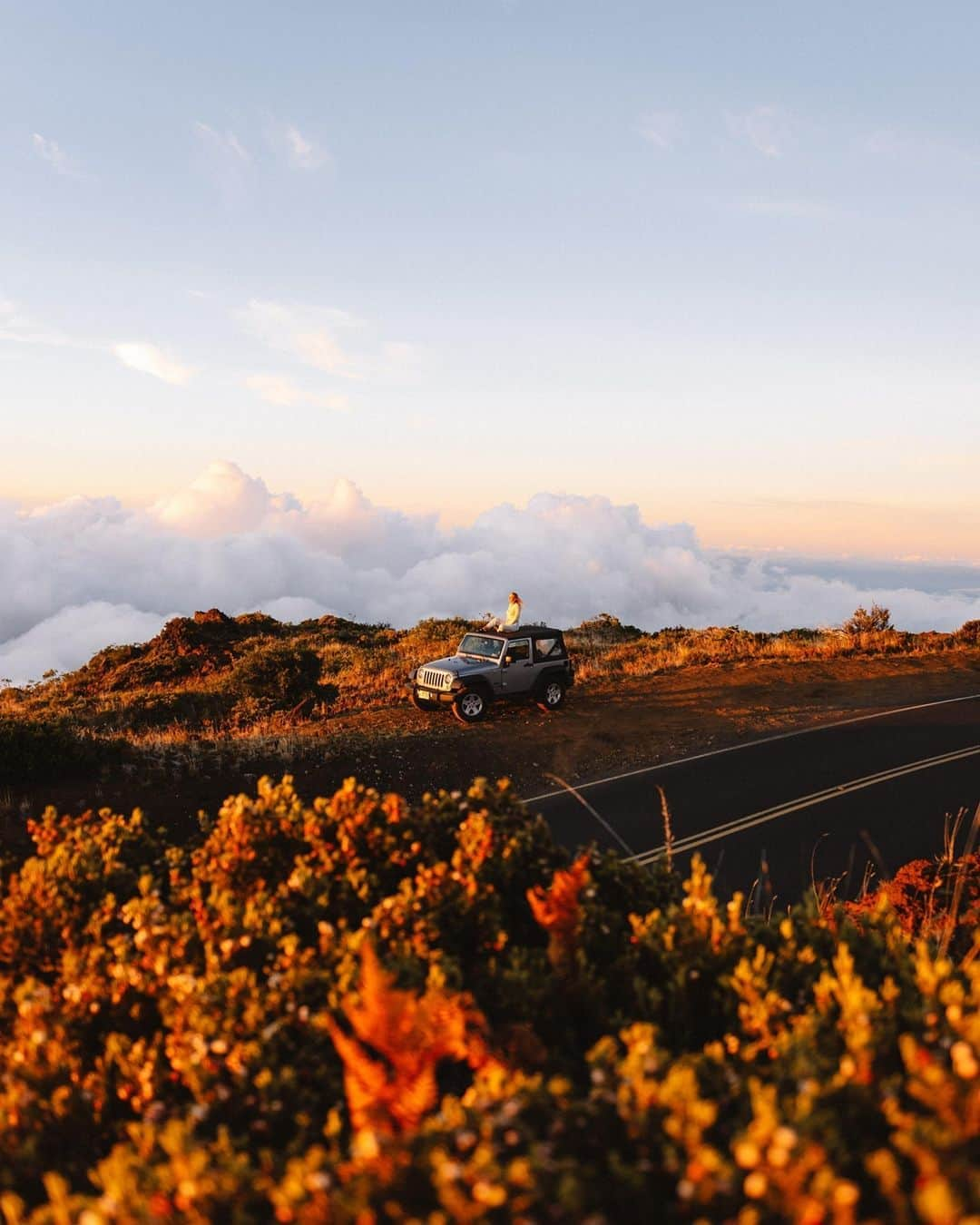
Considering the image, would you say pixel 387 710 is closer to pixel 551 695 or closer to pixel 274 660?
pixel 551 695

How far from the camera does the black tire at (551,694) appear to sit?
1977 cm

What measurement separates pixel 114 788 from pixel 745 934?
11490mm

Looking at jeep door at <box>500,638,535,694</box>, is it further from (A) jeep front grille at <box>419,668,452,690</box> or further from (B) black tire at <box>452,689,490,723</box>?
(A) jeep front grille at <box>419,668,452,690</box>

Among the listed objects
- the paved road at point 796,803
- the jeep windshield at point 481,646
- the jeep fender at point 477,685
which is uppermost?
the jeep windshield at point 481,646

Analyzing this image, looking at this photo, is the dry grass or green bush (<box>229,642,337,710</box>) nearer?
the dry grass

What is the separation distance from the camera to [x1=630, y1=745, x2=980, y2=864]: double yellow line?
11.5m

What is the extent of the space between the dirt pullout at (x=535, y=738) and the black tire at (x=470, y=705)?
267 millimetres

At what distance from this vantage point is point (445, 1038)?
3129mm

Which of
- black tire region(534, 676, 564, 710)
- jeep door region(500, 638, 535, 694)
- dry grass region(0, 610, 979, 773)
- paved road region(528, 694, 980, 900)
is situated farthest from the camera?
dry grass region(0, 610, 979, 773)

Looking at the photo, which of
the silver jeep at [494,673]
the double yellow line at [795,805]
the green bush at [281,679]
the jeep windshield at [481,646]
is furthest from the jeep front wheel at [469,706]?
the double yellow line at [795,805]

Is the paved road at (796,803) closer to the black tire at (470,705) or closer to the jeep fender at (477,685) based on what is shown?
the black tire at (470,705)

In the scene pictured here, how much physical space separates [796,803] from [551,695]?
7.62 metres

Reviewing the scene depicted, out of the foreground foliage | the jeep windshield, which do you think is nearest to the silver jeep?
the jeep windshield

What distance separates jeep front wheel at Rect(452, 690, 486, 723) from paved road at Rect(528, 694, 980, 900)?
3956mm
